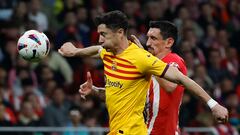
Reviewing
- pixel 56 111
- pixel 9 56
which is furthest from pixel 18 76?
pixel 56 111

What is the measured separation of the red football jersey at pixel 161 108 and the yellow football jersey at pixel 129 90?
33.1 inches

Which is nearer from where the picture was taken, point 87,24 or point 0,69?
point 0,69

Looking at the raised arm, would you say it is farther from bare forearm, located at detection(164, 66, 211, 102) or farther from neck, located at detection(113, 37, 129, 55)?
bare forearm, located at detection(164, 66, 211, 102)

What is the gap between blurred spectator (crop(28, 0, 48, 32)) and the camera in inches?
695

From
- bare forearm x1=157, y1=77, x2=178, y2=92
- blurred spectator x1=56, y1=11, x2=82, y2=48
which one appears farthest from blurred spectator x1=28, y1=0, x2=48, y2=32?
bare forearm x1=157, y1=77, x2=178, y2=92

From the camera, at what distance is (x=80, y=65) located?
56.9 ft

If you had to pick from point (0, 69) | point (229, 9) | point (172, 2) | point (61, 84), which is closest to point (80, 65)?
point (61, 84)

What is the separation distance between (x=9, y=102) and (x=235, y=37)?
7.51 metres

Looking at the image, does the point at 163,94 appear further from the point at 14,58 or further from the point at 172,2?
the point at 172,2

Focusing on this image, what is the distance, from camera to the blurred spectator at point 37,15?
57.9 ft

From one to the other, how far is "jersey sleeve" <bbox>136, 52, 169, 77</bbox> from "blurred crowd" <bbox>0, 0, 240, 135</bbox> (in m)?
5.24

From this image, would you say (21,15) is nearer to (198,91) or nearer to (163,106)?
(163,106)

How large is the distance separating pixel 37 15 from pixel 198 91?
9103 millimetres

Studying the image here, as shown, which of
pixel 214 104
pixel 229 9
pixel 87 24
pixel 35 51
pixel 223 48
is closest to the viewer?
pixel 214 104
